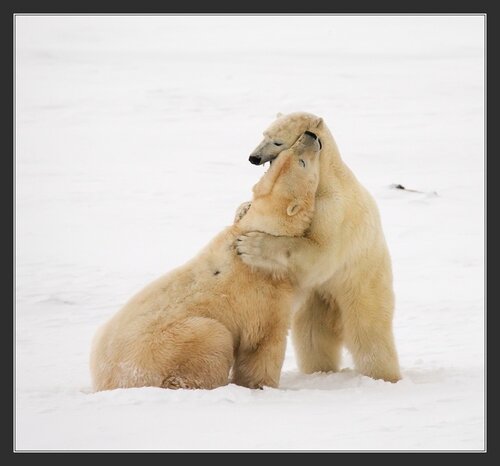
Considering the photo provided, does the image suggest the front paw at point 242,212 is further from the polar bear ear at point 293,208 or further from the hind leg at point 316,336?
the hind leg at point 316,336

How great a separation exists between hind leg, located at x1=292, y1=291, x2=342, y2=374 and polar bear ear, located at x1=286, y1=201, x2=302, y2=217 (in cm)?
80

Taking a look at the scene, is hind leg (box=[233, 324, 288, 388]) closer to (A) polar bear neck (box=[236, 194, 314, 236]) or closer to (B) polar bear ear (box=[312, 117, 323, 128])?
(A) polar bear neck (box=[236, 194, 314, 236])

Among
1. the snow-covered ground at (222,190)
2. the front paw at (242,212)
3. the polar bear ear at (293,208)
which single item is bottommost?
the snow-covered ground at (222,190)

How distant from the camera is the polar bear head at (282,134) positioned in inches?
280

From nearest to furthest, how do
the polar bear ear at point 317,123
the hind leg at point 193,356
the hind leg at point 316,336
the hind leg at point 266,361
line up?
→ 1. the hind leg at point 193,356
2. the hind leg at point 266,361
3. the polar bear ear at point 317,123
4. the hind leg at point 316,336

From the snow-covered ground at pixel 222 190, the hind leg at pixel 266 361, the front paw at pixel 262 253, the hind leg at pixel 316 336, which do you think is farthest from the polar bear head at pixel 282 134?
the snow-covered ground at pixel 222 190

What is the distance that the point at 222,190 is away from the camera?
565 inches

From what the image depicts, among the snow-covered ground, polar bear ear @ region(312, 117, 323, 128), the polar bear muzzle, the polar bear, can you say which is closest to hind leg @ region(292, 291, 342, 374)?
the polar bear

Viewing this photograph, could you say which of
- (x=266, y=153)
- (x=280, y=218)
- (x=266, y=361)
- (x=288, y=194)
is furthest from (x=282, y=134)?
(x=266, y=361)

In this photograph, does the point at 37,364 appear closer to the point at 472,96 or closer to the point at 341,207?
the point at 341,207

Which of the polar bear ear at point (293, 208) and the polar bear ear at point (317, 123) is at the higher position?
the polar bear ear at point (317, 123)

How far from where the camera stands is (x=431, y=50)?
23859mm

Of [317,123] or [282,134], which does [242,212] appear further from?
[317,123]

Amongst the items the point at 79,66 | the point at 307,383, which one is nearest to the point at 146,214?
the point at 307,383
